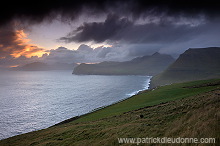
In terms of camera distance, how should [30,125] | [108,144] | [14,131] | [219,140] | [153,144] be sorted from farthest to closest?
1. [30,125]
2. [14,131]
3. [108,144]
4. [153,144]
5. [219,140]

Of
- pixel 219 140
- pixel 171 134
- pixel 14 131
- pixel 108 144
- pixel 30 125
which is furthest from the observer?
pixel 30 125

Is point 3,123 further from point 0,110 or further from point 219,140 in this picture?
point 219,140

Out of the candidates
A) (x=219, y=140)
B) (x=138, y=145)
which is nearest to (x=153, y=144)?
(x=138, y=145)

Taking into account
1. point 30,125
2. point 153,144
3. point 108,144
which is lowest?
point 30,125

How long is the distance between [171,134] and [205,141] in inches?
109

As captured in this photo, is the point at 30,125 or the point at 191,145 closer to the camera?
the point at 191,145

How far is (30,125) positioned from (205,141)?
68.3 meters

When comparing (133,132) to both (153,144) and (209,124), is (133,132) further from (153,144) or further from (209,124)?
(209,124)

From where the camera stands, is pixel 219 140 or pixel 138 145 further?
pixel 138 145

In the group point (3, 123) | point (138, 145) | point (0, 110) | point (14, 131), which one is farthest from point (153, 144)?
point (0, 110)

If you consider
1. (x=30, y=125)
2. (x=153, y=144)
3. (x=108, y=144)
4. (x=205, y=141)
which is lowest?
(x=30, y=125)

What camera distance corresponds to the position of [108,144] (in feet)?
43.2

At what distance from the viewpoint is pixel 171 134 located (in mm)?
11750

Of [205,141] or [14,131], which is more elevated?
[205,141]
